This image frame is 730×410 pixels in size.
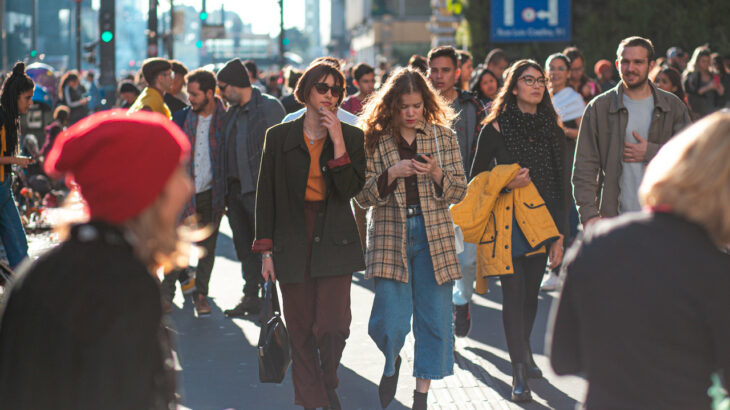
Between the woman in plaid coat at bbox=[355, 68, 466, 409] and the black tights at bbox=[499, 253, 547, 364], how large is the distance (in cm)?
57

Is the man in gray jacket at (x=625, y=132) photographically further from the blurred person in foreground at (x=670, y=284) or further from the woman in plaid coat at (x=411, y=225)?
the blurred person in foreground at (x=670, y=284)

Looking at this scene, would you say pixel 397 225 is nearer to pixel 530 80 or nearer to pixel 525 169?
pixel 525 169

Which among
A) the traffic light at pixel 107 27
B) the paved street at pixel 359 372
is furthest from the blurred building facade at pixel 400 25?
the paved street at pixel 359 372

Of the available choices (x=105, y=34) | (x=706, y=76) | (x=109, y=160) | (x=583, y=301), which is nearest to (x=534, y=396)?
(x=583, y=301)

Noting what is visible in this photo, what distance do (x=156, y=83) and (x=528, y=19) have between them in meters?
13.8

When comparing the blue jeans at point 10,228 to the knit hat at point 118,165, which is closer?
the knit hat at point 118,165

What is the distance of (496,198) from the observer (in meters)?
6.33

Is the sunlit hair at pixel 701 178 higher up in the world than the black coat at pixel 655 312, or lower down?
higher up

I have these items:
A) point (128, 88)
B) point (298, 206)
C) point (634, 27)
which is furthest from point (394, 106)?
point (634, 27)

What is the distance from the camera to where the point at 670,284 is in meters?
2.55

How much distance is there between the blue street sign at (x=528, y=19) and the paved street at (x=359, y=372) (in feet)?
44.7

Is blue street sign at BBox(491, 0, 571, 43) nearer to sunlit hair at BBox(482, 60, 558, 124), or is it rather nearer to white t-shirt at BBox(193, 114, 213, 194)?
white t-shirt at BBox(193, 114, 213, 194)

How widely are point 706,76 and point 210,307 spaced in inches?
388

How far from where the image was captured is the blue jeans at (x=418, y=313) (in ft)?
18.7
